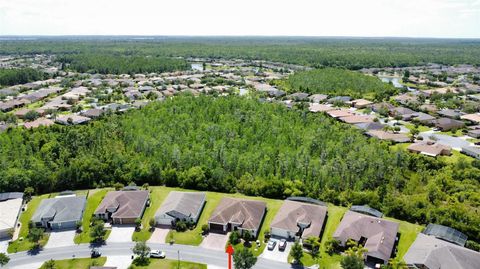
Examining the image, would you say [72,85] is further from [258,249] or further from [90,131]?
[258,249]

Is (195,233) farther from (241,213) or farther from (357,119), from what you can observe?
(357,119)

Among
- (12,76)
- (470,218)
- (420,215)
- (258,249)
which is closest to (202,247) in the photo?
(258,249)

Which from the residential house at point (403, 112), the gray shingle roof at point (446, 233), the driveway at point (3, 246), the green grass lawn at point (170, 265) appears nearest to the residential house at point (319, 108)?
the residential house at point (403, 112)

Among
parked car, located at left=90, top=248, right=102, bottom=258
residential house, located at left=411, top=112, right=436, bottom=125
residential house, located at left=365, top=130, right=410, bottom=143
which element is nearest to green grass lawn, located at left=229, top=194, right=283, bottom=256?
parked car, located at left=90, top=248, right=102, bottom=258

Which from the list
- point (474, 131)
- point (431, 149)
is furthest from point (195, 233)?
point (474, 131)

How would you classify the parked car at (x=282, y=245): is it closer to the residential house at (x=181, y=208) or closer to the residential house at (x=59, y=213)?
the residential house at (x=181, y=208)
